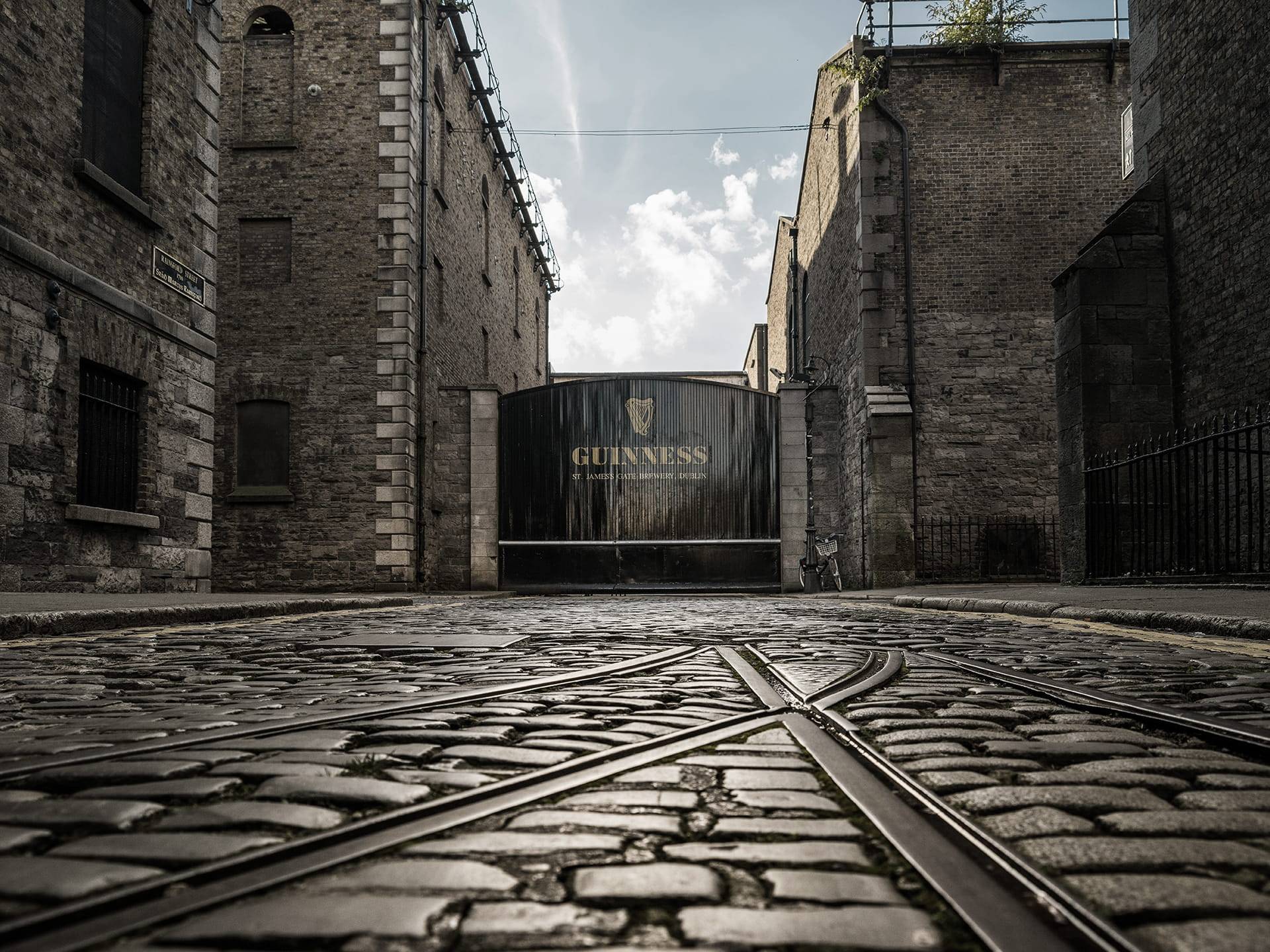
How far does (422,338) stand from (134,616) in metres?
12.5

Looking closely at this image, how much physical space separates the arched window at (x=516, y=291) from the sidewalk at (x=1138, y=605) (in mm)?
20153

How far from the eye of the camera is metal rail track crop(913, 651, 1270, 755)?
2754mm

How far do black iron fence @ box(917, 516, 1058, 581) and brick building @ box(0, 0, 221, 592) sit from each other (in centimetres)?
1147

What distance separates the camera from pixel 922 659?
5.20 meters

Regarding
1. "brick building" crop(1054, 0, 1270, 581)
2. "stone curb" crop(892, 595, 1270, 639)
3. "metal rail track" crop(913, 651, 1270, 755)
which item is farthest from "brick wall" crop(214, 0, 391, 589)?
"metal rail track" crop(913, 651, 1270, 755)

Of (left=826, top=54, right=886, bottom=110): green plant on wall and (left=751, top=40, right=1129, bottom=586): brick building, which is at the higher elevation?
(left=826, top=54, right=886, bottom=110): green plant on wall

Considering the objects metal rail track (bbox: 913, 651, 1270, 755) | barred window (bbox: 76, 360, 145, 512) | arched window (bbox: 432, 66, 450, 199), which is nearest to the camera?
metal rail track (bbox: 913, 651, 1270, 755)

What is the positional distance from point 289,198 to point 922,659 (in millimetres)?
16775

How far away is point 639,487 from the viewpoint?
19969mm

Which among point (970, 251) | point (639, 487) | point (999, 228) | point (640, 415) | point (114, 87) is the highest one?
point (999, 228)

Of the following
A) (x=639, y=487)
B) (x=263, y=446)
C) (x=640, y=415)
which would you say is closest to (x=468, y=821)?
(x=263, y=446)

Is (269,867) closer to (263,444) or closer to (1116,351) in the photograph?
(1116,351)

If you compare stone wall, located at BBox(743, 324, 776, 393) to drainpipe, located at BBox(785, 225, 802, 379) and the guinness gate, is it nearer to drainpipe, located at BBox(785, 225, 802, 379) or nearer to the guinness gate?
drainpipe, located at BBox(785, 225, 802, 379)

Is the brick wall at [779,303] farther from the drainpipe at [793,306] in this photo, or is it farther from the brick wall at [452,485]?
the brick wall at [452,485]
